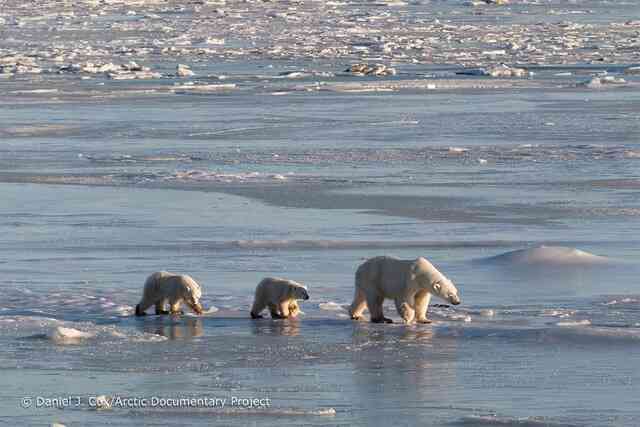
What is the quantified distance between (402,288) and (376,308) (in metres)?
0.21

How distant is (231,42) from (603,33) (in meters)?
11.5

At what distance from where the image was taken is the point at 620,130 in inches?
884

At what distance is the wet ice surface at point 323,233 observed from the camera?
7551mm

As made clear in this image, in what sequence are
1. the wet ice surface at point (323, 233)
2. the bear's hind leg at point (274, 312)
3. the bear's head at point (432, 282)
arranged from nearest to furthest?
1. the wet ice surface at point (323, 233)
2. the bear's head at point (432, 282)
3. the bear's hind leg at point (274, 312)

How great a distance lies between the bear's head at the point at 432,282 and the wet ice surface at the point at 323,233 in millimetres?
181

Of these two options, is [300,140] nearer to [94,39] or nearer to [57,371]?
[57,371]

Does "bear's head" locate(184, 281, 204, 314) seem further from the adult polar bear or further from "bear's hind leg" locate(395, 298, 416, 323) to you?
"bear's hind leg" locate(395, 298, 416, 323)

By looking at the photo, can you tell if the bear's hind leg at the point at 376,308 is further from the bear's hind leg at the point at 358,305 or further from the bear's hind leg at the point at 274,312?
the bear's hind leg at the point at 274,312

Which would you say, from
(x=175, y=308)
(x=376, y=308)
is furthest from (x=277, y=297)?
(x=175, y=308)

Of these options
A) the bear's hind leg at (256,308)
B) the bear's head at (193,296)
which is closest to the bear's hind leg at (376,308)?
the bear's hind leg at (256,308)

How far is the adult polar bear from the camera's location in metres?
9.48

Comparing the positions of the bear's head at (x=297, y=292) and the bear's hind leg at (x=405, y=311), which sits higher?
the bear's head at (x=297, y=292)

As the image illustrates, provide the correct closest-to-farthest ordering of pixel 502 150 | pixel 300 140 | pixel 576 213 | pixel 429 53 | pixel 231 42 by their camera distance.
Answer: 1. pixel 576 213
2. pixel 502 150
3. pixel 300 140
4. pixel 429 53
5. pixel 231 42

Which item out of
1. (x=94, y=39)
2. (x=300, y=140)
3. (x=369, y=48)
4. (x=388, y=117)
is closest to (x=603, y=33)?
(x=369, y=48)
